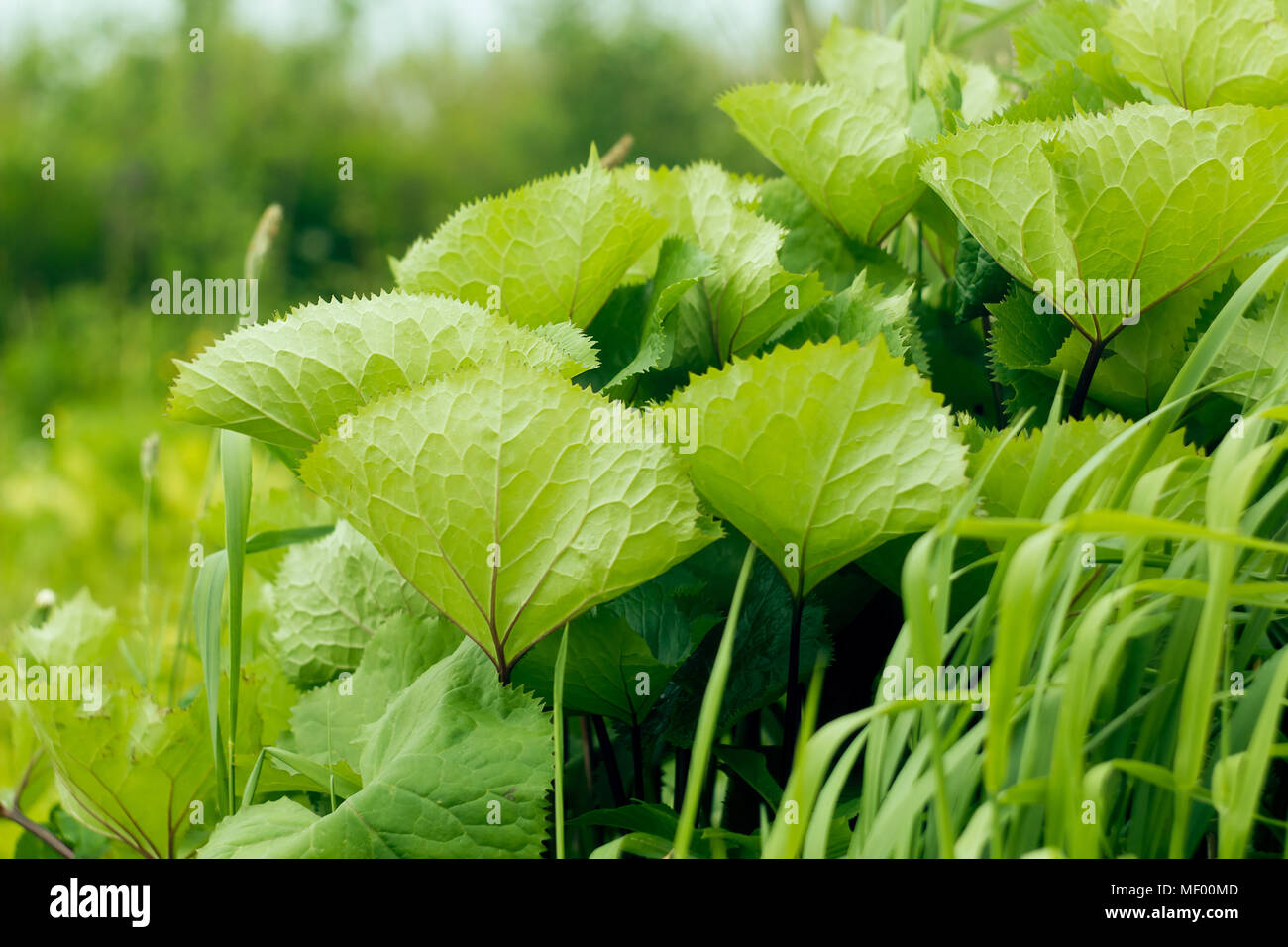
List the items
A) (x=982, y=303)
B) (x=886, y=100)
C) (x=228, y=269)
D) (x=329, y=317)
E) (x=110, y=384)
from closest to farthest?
(x=329, y=317), (x=982, y=303), (x=886, y=100), (x=110, y=384), (x=228, y=269)

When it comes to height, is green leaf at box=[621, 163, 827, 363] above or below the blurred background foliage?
below

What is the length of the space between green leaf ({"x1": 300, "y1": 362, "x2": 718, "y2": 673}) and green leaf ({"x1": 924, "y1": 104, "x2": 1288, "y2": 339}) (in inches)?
10.9

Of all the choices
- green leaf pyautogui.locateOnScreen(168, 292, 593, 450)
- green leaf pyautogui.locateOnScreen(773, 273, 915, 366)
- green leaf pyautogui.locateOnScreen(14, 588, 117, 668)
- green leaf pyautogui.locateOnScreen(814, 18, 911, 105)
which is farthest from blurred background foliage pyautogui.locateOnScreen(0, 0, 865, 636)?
green leaf pyautogui.locateOnScreen(168, 292, 593, 450)

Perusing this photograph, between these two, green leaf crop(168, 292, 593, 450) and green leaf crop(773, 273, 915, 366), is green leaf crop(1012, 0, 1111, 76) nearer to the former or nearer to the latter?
green leaf crop(773, 273, 915, 366)

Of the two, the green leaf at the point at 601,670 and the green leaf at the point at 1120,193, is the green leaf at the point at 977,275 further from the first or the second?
the green leaf at the point at 601,670

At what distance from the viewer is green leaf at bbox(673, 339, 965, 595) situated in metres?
0.54

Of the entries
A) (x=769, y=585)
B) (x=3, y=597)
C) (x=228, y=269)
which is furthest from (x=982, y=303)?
(x=228, y=269)

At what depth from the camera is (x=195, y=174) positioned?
5.70m

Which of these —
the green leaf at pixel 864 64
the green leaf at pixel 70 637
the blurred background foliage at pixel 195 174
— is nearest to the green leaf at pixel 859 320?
the green leaf at pixel 864 64
